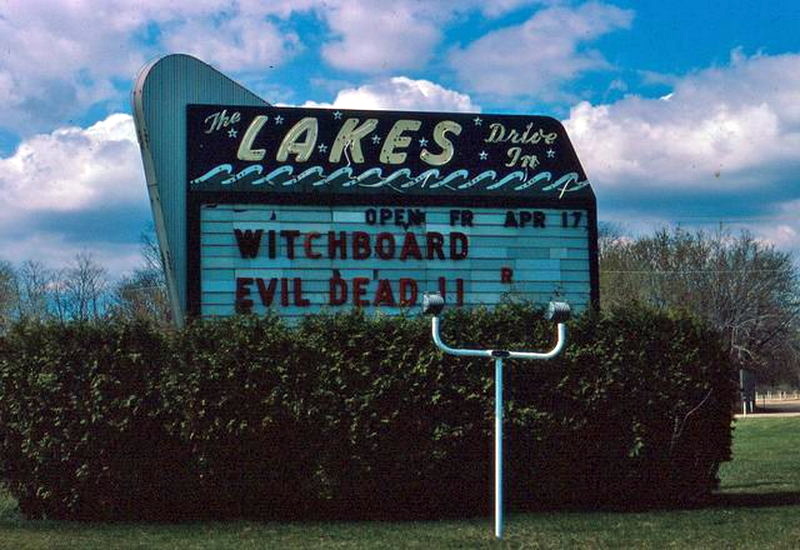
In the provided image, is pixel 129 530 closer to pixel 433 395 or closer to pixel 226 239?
pixel 433 395

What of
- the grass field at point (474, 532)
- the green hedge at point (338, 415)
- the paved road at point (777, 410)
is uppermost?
the green hedge at point (338, 415)

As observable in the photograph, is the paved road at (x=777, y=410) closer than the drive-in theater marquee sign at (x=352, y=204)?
No

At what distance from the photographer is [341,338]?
12305mm

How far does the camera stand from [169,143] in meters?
14.9

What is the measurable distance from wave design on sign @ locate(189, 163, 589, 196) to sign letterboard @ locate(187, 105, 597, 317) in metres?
0.02

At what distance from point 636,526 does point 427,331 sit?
303 centimetres

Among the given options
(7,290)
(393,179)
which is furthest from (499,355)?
(7,290)

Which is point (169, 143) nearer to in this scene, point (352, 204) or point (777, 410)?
point (352, 204)

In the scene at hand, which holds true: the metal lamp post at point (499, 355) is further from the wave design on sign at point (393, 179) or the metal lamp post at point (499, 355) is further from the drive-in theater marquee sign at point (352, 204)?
the wave design on sign at point (393, 179)

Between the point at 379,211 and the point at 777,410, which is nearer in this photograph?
the point at 379,211

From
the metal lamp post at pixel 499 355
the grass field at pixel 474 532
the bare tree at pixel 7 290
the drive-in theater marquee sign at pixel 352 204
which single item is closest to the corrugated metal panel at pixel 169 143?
the drive-in theater marquee sign at pixel 352 204

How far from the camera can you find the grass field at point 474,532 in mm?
10430

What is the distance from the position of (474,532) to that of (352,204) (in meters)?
5.48

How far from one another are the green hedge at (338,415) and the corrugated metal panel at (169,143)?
7.50 feet
